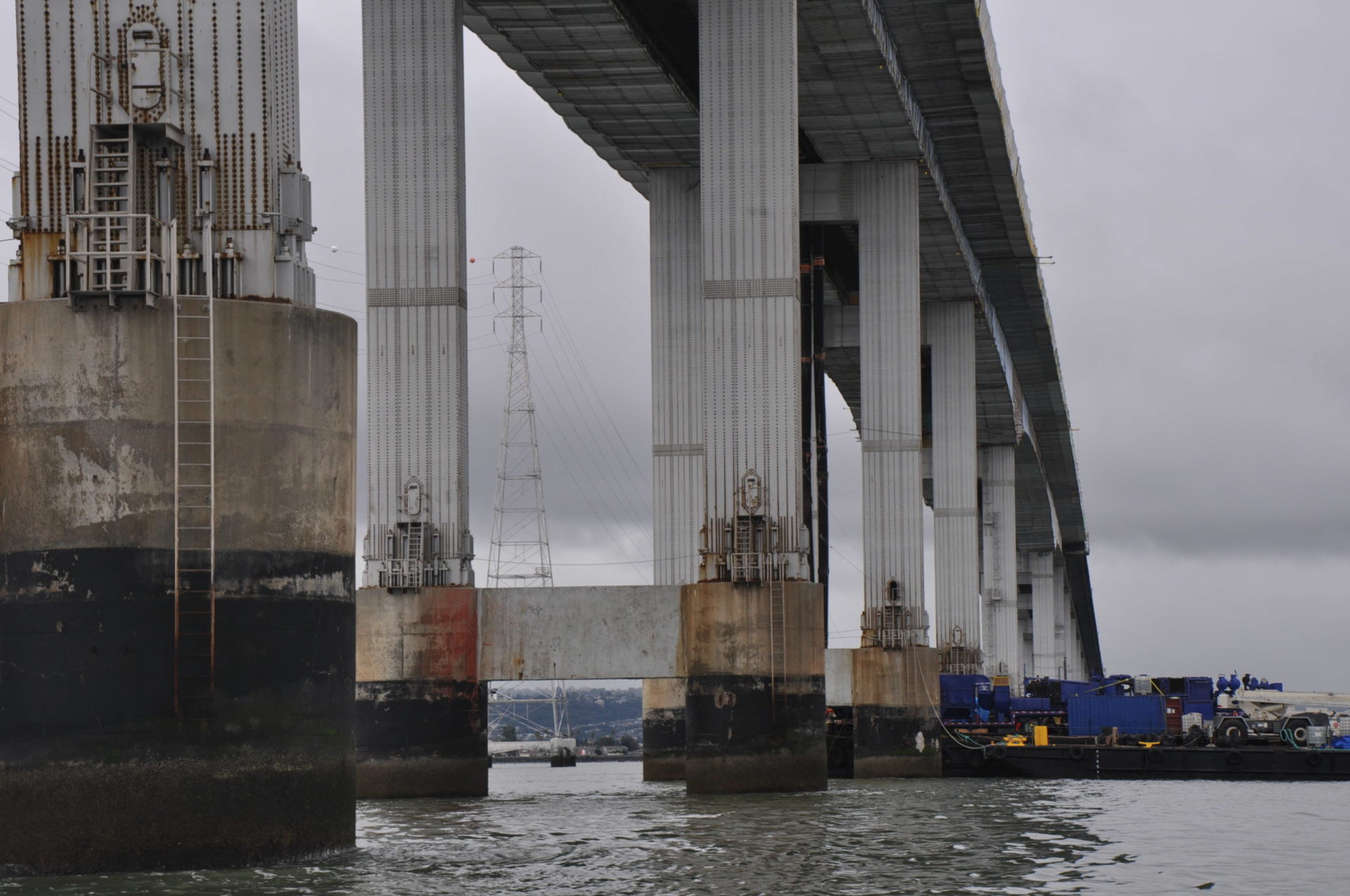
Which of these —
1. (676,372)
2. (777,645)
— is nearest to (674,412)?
(676,372)

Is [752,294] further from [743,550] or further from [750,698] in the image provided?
[750,698]

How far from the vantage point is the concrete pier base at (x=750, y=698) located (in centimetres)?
4559

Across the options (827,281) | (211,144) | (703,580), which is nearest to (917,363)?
(827,281)

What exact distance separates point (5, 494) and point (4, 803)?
3877 mm

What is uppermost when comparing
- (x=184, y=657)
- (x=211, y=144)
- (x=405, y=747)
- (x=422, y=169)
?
(x=422, y=169)

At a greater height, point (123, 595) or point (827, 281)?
point (827, 281)

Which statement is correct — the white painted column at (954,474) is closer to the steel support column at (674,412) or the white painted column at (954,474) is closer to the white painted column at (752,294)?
the steel support column at (674,412)

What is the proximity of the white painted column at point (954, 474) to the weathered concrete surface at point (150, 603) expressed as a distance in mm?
68685

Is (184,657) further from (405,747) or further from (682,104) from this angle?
(682,104)

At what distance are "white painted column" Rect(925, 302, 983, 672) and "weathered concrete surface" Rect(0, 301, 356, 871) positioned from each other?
68.7 m

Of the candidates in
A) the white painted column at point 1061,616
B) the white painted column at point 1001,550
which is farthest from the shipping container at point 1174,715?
the white painted column at point 1061,616

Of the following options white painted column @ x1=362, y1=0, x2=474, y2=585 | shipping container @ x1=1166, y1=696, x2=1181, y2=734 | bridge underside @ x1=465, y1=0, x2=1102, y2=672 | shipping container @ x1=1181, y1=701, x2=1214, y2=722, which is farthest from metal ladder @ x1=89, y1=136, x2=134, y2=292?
shipping container @ x1=1181, y1=701, x2=1214, y2=722

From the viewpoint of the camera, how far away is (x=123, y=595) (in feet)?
78.3

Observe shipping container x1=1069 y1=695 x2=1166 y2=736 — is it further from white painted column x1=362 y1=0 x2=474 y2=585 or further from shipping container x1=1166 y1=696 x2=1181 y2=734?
white painted column x1=362 y1=0 x2=474 y2=585
